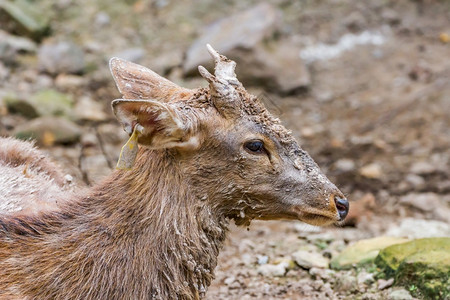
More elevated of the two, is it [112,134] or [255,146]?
[255,146]

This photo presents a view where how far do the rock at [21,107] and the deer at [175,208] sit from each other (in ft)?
19.3

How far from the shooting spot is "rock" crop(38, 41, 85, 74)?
38.5 feet

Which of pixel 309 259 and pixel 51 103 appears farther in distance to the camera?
pixel 51 103

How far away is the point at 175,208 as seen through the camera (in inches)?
167

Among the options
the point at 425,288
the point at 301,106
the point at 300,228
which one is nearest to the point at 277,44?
the point at 301,106

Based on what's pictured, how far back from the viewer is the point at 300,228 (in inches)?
293

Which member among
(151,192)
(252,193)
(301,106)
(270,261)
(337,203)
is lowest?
(301,106)

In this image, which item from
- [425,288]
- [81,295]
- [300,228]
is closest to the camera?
[81,295]

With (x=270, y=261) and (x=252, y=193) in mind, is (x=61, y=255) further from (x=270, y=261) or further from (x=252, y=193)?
(x=270, y=261)

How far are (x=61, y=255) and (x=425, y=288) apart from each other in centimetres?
272


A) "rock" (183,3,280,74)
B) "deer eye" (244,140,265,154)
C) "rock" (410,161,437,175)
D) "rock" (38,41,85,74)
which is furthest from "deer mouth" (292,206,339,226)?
"rock" (38,41,85,74)

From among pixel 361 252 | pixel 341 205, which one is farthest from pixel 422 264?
pixel 341 205

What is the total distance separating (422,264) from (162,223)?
2.22 metres

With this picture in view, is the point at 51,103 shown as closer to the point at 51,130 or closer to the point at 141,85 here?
the point at 51,130
